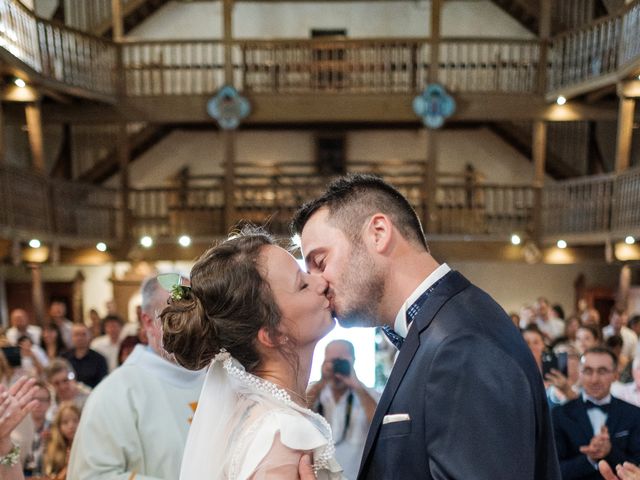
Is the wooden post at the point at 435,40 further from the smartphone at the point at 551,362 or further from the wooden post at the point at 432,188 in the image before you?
the smartphone at the point at 551,362

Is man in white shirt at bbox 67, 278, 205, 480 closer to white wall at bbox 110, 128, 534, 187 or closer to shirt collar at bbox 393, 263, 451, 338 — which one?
shirt collar at bbox 393, 263, 451, 338

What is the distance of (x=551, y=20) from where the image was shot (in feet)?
39.5

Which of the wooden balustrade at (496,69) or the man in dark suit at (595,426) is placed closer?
the man in dark suit at (595,426)

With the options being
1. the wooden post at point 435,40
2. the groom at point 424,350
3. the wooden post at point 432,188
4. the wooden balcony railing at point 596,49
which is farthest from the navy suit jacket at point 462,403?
the wooden post at point 435,40

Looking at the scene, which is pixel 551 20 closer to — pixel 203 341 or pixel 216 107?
pixel 216 107

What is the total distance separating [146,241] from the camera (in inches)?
424

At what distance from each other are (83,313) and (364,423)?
10.9 metres

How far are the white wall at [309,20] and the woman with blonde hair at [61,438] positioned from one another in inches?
434

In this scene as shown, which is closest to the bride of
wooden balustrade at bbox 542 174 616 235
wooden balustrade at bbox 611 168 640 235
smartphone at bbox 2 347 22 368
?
smartphone at bbox 2 347 22 368

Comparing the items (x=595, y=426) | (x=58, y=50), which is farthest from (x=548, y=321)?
(x=58, y=50)

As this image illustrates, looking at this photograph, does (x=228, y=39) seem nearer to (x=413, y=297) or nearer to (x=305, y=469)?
(x=413, y=297)

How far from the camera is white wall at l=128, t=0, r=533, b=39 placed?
13.1 metres

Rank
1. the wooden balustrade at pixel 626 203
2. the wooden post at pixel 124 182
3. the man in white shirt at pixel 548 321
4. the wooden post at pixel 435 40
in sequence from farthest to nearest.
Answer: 1. the wooden post at pixel 124 182
2. the wooden post at pixel 435 40
3. the wooden balustrade at pixel 626 203
4. the man in white shirt at pixel 548 321

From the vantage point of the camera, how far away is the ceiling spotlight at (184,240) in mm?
10680
